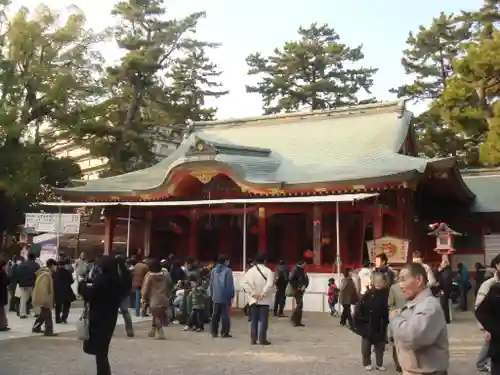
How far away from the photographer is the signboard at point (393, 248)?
52.2 ft

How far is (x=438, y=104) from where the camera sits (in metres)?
23.0

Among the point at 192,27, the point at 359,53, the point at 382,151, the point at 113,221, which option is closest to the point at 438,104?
the point at 382,151

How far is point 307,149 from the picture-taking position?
2133 centimetres

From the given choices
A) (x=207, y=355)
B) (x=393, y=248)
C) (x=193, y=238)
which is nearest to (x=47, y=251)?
(x=193, y=238)

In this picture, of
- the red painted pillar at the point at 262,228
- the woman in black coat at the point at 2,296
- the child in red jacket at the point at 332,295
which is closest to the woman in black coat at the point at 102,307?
the woman in black coat at the point at 2,296

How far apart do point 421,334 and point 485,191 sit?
69.3 ft

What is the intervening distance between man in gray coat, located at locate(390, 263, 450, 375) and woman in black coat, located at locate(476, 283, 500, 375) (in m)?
1.26

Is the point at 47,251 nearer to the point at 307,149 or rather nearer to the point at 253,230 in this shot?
the point at 253,230

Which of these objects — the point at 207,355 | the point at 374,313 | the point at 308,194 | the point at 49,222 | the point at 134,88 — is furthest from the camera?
the point at 134,88

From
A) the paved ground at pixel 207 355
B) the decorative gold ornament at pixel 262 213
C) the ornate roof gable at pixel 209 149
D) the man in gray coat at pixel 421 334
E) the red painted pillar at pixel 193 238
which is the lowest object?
the paved ground at pixel 207 355

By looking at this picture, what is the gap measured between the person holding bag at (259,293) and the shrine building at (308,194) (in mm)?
6501

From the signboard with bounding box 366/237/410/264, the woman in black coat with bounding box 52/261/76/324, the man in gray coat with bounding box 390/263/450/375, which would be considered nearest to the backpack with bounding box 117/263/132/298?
the man in gray coat with bounding box 390/263/450/375

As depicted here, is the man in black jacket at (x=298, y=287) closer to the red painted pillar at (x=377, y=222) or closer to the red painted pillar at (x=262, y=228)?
the red painted pillar at (x=377, y=222)

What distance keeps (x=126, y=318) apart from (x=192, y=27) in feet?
81.1
